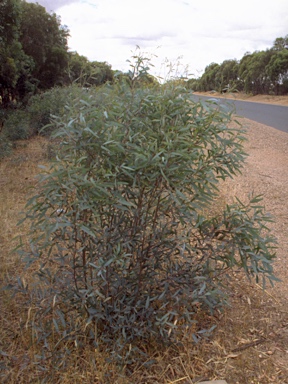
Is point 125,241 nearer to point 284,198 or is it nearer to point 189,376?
point 189,376

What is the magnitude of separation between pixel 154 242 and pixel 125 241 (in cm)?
28

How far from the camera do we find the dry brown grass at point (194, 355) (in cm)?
287

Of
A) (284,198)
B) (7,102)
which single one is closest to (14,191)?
(284,198)

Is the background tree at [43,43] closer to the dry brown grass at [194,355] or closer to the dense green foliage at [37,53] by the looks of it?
the dense green foliage at [37,53]

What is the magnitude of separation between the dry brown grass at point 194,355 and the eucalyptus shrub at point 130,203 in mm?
135

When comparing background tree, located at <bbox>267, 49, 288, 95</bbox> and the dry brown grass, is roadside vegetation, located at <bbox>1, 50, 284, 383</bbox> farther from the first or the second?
background tree, located at <bbox>267, 49, 288, 95</bbox>

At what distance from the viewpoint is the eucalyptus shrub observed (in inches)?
98.6

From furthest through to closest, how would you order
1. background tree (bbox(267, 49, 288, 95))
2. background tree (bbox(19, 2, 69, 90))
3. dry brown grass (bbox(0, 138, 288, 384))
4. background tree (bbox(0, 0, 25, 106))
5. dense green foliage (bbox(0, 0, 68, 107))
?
background tree (bbox(267, 49, 288, 95)) → background tree (bbox(19, 2, 69, 90)) → dense green foliage (bbox(0, 0, 68, 107)) → background tree (bbox(0, 0, 25, 106)) → dry brown grass (bbox(0, 138, 288, 384))

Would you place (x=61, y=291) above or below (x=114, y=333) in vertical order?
above

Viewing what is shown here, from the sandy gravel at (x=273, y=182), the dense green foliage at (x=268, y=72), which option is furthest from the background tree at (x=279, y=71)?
the sandy gravel at (x=273, y=182)

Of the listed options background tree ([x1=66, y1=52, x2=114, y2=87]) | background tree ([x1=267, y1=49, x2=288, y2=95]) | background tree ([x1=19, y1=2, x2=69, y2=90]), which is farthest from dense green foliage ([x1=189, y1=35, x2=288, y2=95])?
background tree ([x1=66, y1=52, x2=114, y2=87])

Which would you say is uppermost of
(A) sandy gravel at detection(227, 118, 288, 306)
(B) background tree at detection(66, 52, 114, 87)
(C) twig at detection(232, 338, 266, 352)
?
(B) background tree at detection(66, 52, 114, 87)

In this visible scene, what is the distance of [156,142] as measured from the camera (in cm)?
252

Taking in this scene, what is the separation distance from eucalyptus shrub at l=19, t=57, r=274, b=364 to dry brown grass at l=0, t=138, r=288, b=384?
0.44ft
